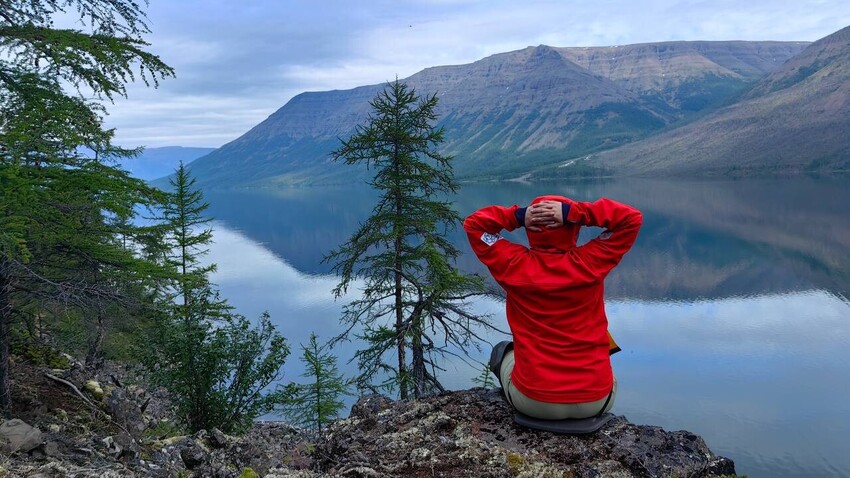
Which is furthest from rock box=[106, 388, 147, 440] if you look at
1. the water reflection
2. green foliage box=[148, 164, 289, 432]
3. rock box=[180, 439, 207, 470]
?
the water reflection

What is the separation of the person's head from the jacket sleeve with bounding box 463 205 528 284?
0.16 metres

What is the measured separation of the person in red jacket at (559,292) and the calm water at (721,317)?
17.6m

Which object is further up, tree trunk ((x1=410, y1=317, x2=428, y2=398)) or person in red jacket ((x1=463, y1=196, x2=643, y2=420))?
person in red jacket ((x1=463, y1=196, x2=643, y2=420))

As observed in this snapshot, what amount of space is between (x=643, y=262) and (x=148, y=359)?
70846mm

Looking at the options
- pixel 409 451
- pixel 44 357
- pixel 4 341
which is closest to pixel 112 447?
pixel 4 341

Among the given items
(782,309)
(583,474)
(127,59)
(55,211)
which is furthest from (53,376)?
(782,309)

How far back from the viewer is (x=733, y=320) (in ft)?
157

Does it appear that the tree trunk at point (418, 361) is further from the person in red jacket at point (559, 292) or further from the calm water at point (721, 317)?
the person in red jacket at point (559, 292)

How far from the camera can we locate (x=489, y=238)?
4832mm

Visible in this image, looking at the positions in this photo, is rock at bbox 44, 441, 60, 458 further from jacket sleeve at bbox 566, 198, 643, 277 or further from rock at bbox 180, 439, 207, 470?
jacket sleeve at bbox 566, 198, 643, 277

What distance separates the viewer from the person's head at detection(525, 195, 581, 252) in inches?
180

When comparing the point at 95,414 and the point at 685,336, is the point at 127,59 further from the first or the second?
the point at 685,336

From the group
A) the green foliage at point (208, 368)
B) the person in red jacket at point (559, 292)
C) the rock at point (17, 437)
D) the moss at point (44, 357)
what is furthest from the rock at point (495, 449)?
the moss at point (44, 357)

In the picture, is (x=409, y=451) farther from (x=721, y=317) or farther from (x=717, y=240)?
(x=717, y=240)
